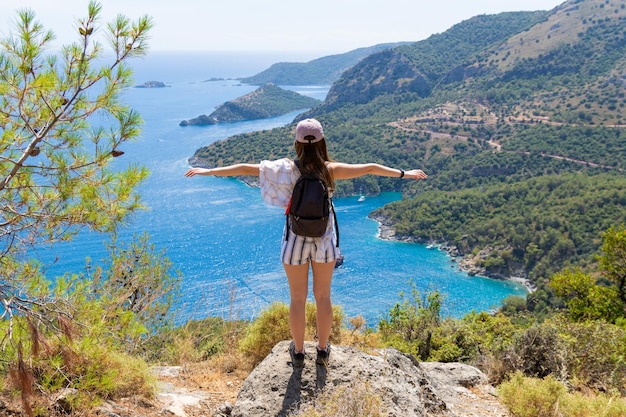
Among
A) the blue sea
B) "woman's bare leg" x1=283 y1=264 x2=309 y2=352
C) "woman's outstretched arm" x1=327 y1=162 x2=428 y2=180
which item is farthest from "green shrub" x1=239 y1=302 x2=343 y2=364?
the blue sea

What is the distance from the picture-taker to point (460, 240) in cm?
4297

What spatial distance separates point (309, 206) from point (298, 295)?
20.1 inches

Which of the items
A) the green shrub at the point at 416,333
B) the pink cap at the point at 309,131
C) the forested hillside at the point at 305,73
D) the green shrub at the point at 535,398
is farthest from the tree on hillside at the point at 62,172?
the forested hillside at the point at 305,73

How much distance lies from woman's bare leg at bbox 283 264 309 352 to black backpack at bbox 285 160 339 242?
0.22 meters

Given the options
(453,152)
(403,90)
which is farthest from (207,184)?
(403,90)

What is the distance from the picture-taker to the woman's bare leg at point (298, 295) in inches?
98.3

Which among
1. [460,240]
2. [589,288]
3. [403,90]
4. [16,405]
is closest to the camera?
[16,405]

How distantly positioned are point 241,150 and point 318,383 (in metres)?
58.4

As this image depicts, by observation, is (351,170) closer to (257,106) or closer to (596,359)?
(596,359)

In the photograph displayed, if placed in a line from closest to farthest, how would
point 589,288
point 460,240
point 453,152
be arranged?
point 589,288
point 460,240
point 453,152

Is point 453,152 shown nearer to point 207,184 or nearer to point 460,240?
point 460,240

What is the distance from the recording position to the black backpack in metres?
2.35

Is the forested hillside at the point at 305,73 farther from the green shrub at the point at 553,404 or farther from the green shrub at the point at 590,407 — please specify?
the green shrub at the point at 590,407

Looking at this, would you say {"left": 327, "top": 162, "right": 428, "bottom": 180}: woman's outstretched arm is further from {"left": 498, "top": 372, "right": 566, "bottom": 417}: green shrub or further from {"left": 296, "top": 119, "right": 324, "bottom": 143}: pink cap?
{"left": 498, "top": 372, "right": 566, "bottom": 417}: green shrub
